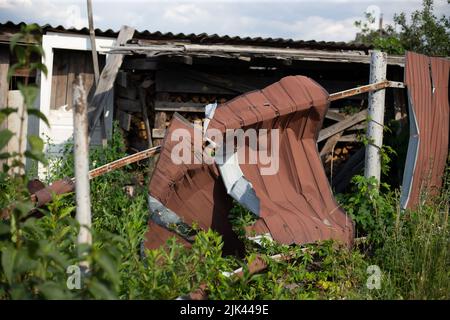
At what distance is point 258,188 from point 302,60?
329 centimetres

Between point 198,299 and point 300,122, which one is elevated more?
point 300,122

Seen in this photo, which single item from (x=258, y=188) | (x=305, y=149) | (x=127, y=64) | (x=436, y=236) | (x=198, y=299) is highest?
(x=127, y=64)

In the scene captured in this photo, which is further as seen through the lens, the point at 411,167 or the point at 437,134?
the point at 437,134

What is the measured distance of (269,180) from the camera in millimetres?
4906

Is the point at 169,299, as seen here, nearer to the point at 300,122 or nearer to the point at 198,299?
the point at 198,299

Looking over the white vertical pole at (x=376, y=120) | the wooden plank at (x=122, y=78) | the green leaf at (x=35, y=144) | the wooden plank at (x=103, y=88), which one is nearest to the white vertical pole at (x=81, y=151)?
the green leaf at (x=35, y=144)

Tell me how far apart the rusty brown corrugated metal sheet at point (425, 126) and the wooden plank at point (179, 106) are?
11.0 feet

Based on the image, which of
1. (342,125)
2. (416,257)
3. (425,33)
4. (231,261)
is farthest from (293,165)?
(425,33)

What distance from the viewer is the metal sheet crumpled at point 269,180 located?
457 cm

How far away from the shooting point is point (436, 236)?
4.45m

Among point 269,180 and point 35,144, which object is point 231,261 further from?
point 35,144
